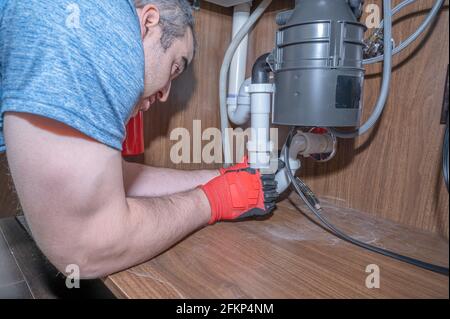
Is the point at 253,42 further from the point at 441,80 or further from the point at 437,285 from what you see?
the point at 437,285

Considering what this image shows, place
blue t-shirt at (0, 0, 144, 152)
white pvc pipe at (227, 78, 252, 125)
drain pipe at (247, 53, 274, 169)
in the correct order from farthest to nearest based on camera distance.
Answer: white pvc pipe at (227, 78, 252, 125) < drain pipe at (247, 53, 274, 169) < blue t-shirt at (0, 0, 144, 152)

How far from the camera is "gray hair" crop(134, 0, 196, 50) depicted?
631 mm

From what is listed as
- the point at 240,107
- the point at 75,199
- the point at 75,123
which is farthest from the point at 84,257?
the point at 240,107

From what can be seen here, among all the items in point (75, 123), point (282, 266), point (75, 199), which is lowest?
point (282, 266)

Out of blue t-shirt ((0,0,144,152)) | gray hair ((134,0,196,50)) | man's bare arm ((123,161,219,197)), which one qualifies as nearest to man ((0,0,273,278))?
blue t-shirt ((0,0,144,152))

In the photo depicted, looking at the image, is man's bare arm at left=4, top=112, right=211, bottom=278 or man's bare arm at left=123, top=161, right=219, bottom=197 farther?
man's bare arm at left=123, top=161, right=219, bottom=197

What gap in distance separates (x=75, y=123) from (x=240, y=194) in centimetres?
38

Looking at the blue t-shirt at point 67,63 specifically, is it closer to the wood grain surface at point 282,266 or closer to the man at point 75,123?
the man at point 75,123

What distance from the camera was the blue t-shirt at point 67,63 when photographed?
1.39 feet

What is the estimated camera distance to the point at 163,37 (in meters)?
0.64

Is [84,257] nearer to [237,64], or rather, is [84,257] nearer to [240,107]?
[240,107]

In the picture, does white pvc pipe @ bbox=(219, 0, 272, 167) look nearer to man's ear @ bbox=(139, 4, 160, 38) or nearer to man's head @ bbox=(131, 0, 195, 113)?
man's head @ bbox=(131, 0, 195, 113)

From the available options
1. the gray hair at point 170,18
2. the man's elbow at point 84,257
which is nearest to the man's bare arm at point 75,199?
the man's elbow at point 84,257
